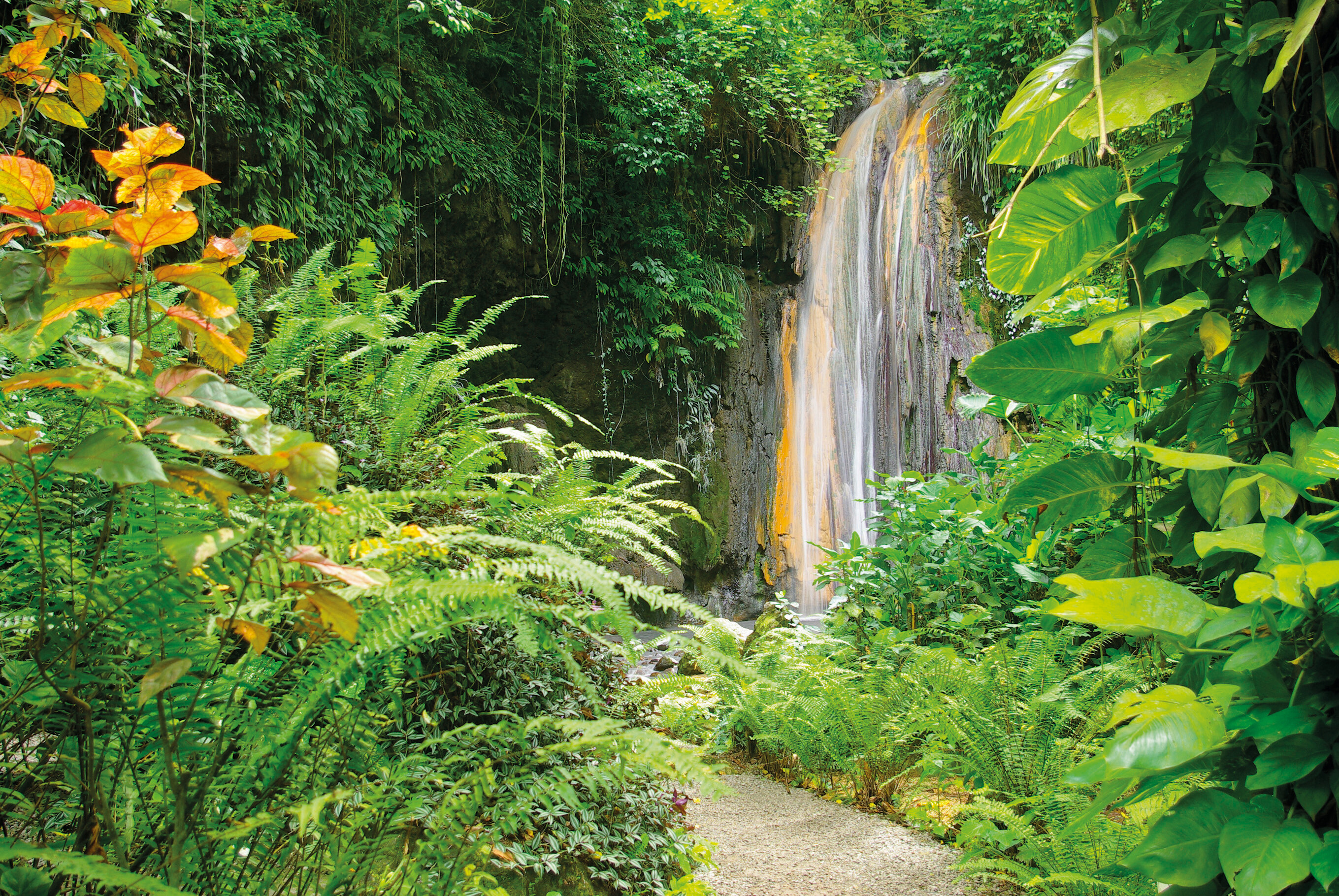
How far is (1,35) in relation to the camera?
284 centimetres

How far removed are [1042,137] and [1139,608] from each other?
0.63 meters

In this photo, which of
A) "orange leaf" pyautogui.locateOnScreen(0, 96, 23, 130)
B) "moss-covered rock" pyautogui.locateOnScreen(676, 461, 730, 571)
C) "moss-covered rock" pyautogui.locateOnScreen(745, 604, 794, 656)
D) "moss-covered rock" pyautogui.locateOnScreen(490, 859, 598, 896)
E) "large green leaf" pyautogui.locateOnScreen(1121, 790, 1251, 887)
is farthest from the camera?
"moss-covered rock" pyautogui.locateOnScreen(676, 461, 730, 571)

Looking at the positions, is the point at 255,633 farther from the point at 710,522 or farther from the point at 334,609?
the point at 710,522

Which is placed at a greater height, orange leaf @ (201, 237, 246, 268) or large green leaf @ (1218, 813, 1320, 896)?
orange leaf @ (201, 237, 246, 268)

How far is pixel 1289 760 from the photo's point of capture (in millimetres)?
634

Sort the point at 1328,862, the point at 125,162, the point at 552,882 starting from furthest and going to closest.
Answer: the point at 552,882 < the point at 125,162 < the point at 1328,862

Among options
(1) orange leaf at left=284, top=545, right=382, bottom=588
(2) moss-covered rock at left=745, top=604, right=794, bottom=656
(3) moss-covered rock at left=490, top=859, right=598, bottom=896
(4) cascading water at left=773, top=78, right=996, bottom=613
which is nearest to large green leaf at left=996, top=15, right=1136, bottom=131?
(1) orange leaf at left=284, top=545, right=382, bottom=588

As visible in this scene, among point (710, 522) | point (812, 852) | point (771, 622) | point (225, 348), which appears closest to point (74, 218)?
point (225, 348)

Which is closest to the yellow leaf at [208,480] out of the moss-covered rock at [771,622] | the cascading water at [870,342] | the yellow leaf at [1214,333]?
the yellow leaf at [1214,333]

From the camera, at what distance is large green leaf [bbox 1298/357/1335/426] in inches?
28.6

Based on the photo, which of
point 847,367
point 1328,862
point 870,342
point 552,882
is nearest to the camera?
point 1328,862

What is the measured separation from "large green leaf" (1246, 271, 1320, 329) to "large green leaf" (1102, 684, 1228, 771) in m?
0.40

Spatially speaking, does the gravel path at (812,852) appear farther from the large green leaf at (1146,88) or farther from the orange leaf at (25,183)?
the orange leaf at (25,183)

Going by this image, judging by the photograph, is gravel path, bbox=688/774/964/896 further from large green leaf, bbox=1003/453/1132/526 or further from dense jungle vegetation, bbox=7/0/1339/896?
large green leaf, bbox=1003/453/1132/526
